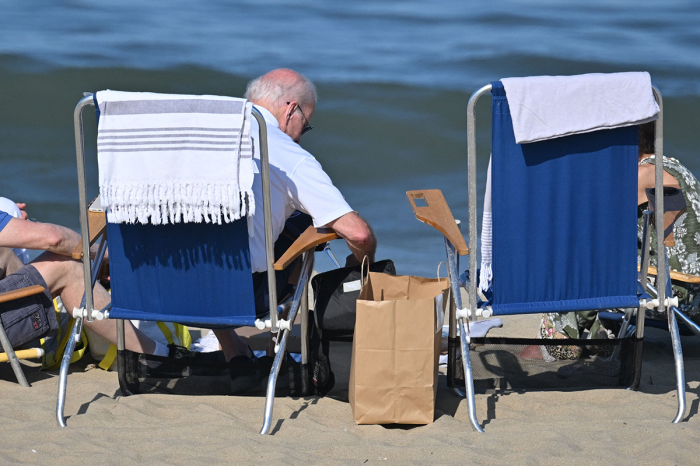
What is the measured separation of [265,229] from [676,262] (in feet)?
5.44

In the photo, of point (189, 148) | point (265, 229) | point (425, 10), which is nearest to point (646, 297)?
point (265, 229)

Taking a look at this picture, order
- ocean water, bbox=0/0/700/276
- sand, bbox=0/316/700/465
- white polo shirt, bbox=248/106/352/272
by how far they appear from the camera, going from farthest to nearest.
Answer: ocean water, bbox=0/0/700/276 < white polo shirt, bbox=248/106/352/272 < sand, bbox=0/316/700/465

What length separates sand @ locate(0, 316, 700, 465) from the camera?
2.37 meters

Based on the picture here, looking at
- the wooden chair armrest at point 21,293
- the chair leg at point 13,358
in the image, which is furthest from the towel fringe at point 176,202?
the chair leg at point 13,358

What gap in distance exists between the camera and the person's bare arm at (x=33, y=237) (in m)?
2.92

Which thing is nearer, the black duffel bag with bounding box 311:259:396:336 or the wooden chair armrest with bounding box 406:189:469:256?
the wooden chair armrest with bounding box 406:189:469:256

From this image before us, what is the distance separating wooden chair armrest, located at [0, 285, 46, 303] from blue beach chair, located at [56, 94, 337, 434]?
26 centimetres

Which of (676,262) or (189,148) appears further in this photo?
(676,262)

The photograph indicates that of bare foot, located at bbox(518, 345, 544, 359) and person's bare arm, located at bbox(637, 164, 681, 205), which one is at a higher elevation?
person's bare arm, located at bbox(637, 164, 681, 205)

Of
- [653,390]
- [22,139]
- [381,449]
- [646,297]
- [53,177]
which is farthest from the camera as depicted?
[22,139]

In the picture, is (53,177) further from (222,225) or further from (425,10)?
(425,10)

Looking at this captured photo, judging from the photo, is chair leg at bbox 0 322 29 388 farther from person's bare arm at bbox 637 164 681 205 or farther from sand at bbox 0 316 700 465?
person's bare arm at bbox 637 164 681 205

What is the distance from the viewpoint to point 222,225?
2.58 meters

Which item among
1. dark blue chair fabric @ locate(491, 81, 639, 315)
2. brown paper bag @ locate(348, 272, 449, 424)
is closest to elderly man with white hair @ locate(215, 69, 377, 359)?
brown paper bag @ locate(348, 272, 449, 424)
